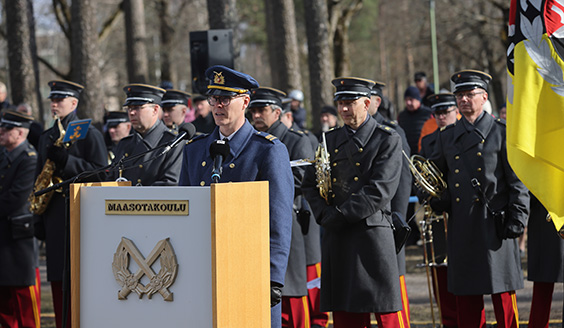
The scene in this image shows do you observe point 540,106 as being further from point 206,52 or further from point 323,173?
point 206,52

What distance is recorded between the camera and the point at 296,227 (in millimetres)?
7898

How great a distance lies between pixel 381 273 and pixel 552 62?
6.44ft

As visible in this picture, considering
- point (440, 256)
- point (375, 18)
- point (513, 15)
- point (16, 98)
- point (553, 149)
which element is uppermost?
point (375, 18)

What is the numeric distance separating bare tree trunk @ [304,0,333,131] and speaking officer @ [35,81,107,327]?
27.6ft

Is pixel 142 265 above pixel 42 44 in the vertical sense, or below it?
below

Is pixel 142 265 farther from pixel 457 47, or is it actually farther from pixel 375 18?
pixel 375 18

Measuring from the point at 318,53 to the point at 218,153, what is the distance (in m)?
11.8

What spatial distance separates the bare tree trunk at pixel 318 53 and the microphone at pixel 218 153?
448 inches

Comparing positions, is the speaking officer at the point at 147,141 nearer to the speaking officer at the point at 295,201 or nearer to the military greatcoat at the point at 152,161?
the military greatcoat at the point at 152,161

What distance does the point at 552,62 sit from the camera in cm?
559

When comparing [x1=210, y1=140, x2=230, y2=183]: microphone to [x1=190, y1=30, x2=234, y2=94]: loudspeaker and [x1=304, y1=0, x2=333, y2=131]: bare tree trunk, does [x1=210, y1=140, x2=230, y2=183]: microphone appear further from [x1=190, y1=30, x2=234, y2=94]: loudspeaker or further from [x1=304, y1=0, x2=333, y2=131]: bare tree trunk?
[x1=304, y1=0, x2=333, y2=131]: bare tree trunk

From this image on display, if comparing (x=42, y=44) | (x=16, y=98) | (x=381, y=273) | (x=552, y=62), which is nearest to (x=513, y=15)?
(x=552, y=62)

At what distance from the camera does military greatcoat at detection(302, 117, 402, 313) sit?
6.08 metres

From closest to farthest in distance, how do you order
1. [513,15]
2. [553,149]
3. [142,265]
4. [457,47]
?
[142,265] → [553,149] → [513,15] → [457,47]
